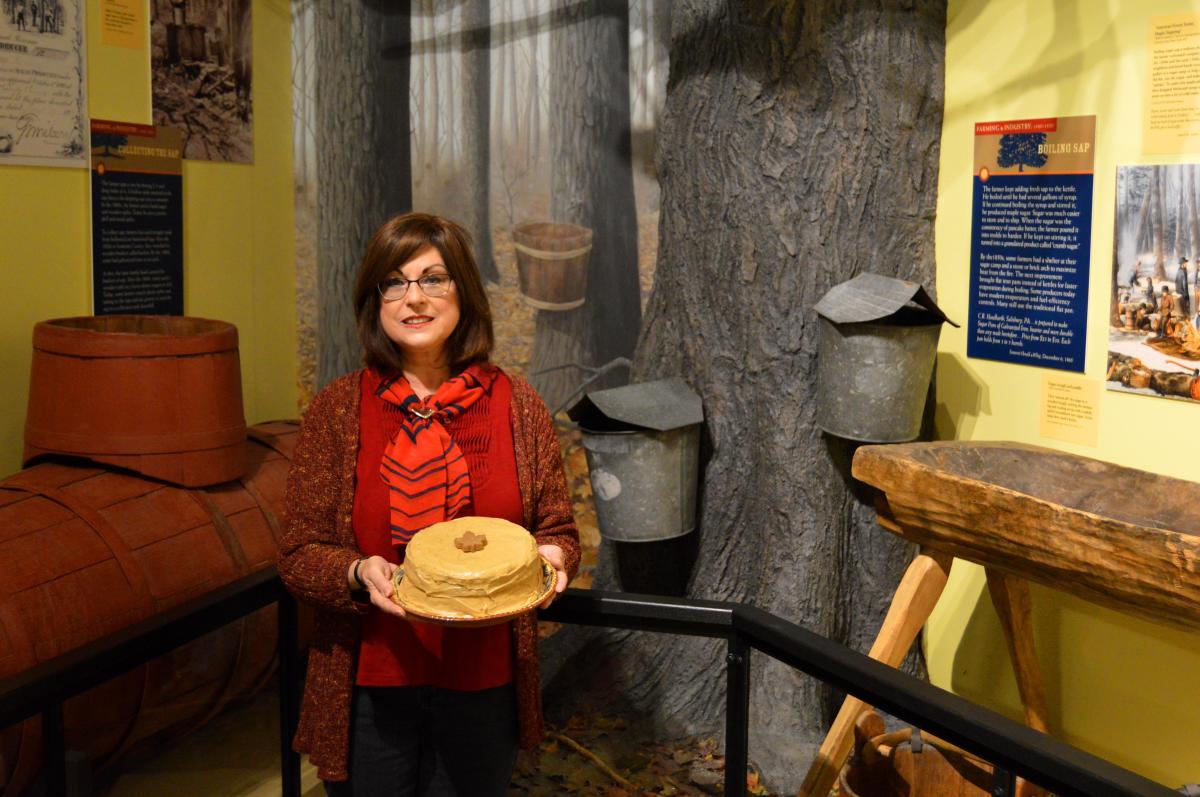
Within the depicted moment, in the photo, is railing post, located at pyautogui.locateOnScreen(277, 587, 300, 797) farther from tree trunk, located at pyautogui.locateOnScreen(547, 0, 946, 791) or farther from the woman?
tree trunk, located at pyautogui.locateOnScreen(547, 0, 946, 791)

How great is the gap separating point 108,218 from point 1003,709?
10.8 ft

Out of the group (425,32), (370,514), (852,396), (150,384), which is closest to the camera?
(370,514)

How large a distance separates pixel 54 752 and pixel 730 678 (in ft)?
3.52

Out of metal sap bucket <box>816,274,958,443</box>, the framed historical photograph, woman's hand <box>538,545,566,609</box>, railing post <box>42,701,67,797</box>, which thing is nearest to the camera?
railing post <box>42,701,67,797</box>

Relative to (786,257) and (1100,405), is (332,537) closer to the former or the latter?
(786,257)

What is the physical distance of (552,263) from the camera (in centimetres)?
426

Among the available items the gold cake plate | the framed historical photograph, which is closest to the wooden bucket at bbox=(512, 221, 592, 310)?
the framed historical photograph

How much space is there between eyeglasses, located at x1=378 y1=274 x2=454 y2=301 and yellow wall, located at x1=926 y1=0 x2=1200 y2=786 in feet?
6.52

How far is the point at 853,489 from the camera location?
362cm

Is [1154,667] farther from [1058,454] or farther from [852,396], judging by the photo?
[852,396]

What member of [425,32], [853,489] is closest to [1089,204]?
[853,489]

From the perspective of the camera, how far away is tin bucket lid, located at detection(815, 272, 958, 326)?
3.12 m

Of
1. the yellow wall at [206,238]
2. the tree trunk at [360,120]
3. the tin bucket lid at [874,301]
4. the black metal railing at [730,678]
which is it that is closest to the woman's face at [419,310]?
the black metal railing at [730,678]

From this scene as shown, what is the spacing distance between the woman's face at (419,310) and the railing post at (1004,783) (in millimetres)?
1183
